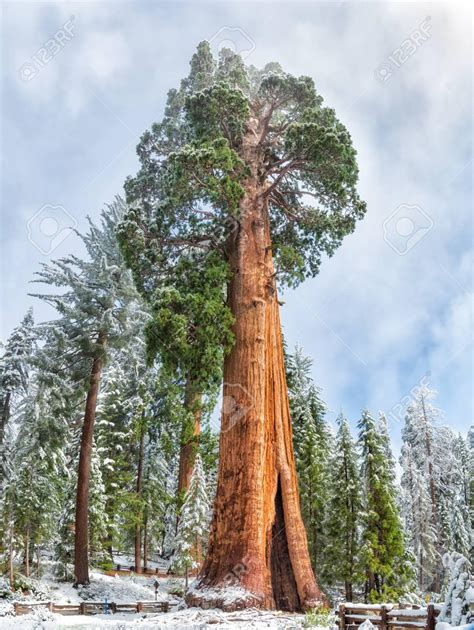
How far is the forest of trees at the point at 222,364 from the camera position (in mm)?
10438

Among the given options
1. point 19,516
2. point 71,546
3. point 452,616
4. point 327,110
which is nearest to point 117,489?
point 71,546

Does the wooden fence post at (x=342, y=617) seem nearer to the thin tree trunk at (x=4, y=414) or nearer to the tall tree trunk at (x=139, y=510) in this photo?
the thin tree trunk at (x=4, y=414)

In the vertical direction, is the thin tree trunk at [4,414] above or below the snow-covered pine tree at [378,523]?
above

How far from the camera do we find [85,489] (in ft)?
64.6

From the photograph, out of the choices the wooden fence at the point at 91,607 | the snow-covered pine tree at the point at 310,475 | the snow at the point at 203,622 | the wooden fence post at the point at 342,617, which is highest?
the snow-covered pine tree at the point at 310,475

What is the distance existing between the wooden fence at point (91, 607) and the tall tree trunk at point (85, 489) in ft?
9.54

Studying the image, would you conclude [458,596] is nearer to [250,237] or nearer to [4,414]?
[250,237]

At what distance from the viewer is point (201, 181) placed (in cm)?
1198

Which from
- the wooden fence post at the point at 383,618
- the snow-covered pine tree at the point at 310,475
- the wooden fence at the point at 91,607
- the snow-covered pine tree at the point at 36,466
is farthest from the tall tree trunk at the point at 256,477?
the snow-covered pine tree at the point at 310,475

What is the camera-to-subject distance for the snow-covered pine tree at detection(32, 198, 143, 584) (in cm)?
1989

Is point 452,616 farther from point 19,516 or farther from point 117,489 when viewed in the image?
point 117,489

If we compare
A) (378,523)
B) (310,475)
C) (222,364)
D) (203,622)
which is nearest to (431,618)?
(203,622)

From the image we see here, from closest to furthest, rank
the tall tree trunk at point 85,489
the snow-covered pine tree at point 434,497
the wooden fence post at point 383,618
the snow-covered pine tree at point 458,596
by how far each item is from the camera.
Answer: the snow-covered pine tree at point 458,596 → the wooden fence post at point 383,618 → the tall tree trunk at point 85,489 → the snow-covered pine tree at point 434,497

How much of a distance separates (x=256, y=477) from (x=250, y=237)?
5.47 metres
